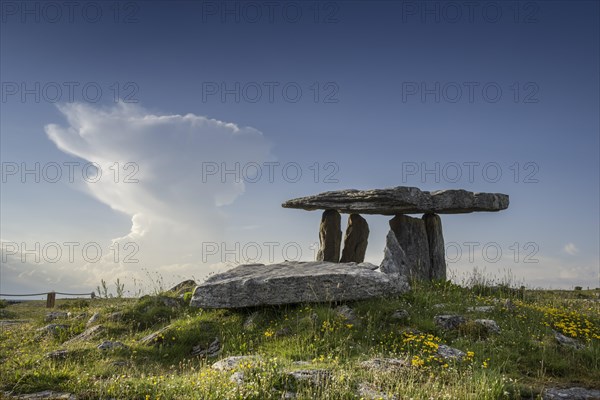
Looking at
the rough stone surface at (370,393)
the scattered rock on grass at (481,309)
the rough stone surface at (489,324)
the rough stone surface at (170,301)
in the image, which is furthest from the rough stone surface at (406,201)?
the rough stone surface at (370,393)

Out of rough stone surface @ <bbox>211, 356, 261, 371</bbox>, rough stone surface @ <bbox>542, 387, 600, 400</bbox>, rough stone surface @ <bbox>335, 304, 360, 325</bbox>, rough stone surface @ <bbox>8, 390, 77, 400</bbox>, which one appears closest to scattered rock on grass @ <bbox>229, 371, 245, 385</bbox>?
→ rough stone surface @ <bbox>211, 356, 261, 371</bbox>

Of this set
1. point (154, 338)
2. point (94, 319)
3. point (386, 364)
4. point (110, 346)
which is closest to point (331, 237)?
point (94, 319)

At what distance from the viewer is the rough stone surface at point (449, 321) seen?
1288 cm

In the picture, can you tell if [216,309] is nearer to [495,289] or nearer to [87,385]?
[87,385]

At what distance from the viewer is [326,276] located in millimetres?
14625

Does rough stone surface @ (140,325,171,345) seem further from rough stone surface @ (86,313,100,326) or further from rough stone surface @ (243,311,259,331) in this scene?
rough stone surface @ (86,313,100,326)

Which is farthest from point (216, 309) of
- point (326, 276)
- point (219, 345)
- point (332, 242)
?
point (332, 242)

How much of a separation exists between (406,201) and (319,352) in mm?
10450

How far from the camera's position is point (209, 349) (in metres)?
13.3

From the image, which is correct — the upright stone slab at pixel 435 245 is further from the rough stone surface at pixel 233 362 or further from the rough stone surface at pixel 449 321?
the rough stone surface at pixel 233 362

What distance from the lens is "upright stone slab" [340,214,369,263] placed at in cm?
2264

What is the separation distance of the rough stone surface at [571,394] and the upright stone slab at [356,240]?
13.0m

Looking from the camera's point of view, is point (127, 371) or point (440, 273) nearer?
point (127, 371)

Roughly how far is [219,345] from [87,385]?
15.2 ft
